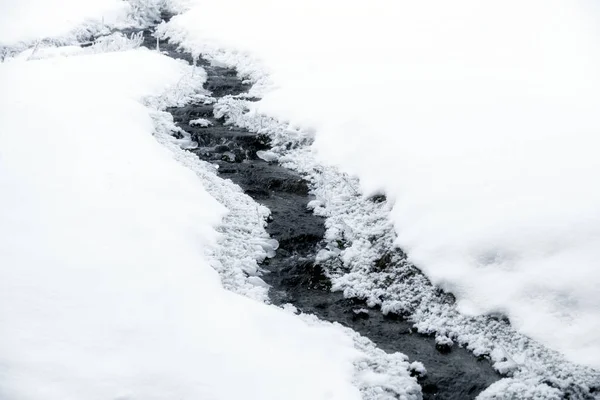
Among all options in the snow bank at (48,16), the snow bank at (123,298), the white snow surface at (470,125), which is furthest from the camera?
the snow bank at (48,16)

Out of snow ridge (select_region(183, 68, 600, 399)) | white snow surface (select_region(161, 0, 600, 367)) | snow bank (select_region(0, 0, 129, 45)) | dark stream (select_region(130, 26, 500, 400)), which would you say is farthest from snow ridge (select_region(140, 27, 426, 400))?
snow bank (select_region(0, 0, 129, 45))

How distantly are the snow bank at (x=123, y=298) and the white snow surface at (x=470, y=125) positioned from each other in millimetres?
1993

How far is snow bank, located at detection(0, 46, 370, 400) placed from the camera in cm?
426

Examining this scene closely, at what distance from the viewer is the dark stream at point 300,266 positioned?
199 inches

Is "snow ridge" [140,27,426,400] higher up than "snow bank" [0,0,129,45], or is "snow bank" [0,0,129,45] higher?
"snow bank" [0,0,129,45]

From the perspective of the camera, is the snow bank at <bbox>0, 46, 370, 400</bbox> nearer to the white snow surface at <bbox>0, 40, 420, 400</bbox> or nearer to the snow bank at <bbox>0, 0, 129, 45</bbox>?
the white snow surface at <bbox>0, 40, 420, 400</bbox>

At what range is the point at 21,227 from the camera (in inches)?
224

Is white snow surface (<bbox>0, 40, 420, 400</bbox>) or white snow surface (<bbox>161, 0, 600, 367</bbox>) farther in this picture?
white snow surface (<bbox>161, 0, 600, 367</bbox>)

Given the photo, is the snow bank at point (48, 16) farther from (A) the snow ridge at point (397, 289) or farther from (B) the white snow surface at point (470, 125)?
(A) the snow ridge at point (397, 289)

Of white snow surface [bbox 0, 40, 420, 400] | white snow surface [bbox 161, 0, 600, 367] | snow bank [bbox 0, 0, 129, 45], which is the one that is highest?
snow bank [bbox 0, 0, 129, 45]

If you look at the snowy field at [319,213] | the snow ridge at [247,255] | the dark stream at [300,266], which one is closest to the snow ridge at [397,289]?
the snowy field at [319,213]

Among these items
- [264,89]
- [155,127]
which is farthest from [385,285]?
[264,89]

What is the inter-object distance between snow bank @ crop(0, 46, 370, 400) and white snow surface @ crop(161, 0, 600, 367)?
6.54 ft

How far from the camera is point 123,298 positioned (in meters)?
5.05
